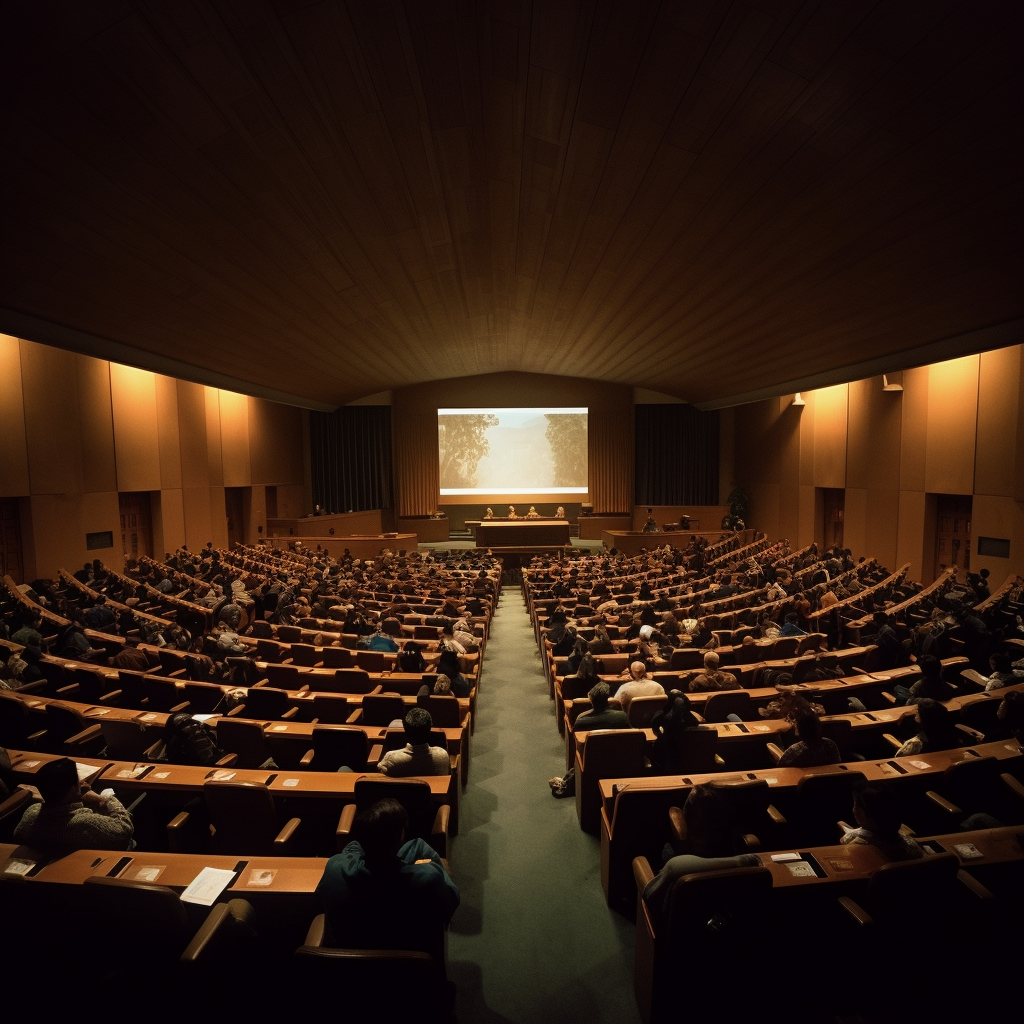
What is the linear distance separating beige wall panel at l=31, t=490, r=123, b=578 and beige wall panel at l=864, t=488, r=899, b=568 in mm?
18239

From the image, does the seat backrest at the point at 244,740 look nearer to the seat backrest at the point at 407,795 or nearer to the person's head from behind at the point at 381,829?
the seat backrest at the point at 407,795

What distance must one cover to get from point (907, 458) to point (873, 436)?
1336 millimetres

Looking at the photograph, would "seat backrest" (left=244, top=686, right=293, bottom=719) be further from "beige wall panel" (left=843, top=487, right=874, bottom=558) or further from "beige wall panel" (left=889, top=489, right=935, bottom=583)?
"beige wall panel" (left=843, top=487, right=874, bottom=558)

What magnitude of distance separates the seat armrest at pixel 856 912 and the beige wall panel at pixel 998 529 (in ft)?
38.0

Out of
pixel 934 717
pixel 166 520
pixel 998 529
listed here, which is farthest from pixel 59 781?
pixel 166 520

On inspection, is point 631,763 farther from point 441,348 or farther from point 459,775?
point 441,348

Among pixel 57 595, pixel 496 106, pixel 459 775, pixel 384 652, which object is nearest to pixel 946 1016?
pixel 459 775

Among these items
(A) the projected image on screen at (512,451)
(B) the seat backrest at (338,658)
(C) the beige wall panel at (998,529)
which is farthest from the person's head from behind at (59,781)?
(A) the projected image on screen at (512,451)

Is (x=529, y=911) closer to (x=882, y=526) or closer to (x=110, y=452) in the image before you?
(x=882, y=526)

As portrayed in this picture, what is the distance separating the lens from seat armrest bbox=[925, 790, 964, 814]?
10.6 feet

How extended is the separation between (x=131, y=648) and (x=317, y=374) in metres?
12.7

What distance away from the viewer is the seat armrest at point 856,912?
7.75 ft

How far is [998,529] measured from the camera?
11.8 metres

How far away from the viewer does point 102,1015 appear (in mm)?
2307
